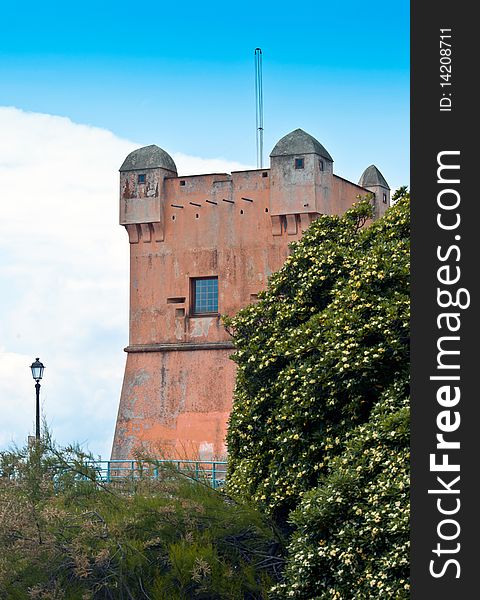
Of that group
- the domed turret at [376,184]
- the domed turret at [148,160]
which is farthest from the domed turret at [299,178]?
the domed turret at [376,184]

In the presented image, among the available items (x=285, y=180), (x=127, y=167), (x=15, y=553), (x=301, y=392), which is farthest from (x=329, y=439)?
(x=127, y=167)

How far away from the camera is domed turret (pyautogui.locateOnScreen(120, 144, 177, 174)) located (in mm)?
32656

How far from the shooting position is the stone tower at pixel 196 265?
102 feet

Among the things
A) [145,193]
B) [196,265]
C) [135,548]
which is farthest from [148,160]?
[135,548]

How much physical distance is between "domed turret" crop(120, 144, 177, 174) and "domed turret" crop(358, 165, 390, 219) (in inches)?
247

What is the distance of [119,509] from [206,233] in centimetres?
1909

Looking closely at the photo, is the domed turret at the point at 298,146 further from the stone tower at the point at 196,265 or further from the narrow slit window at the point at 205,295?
the narrow slit window at the point at 205,295

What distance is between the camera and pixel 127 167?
33.1 m

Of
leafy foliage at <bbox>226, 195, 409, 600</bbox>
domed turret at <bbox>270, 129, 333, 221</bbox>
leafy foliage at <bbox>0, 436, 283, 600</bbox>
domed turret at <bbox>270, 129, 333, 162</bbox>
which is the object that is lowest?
leafy foliage at <bbox>0, 436, 283, 600</bbox>

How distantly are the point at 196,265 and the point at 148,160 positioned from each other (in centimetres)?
346

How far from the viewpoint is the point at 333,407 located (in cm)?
1152

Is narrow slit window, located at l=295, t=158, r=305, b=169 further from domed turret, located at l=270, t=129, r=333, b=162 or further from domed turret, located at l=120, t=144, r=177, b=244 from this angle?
domed turret, located at l=120, t=144, r=177, b=244

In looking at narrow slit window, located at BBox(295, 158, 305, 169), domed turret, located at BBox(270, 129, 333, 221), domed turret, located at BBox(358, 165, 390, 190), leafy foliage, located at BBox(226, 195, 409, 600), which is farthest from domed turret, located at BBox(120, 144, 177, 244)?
leafy foliage, located at BBox(226, 195, 409, 600)

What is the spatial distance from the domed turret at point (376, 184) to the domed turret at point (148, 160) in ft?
20.6
